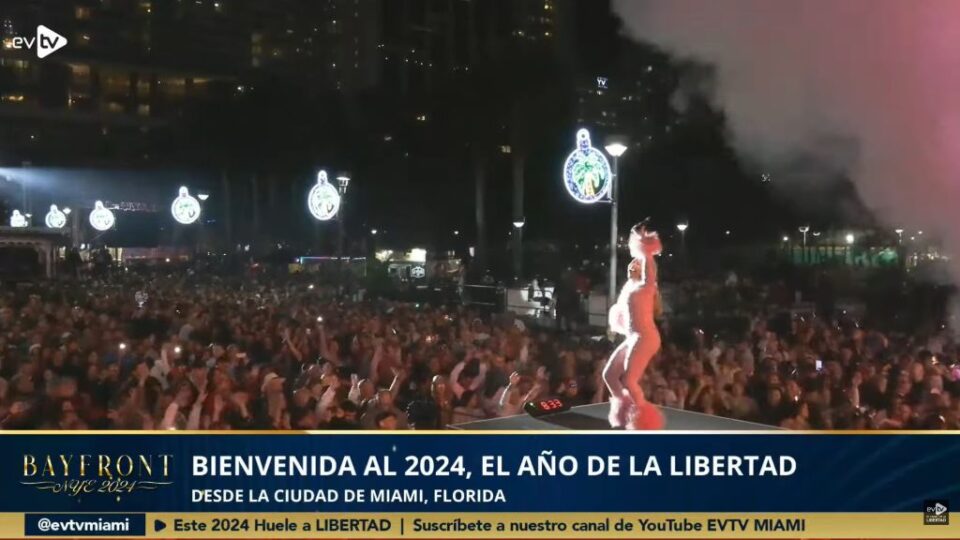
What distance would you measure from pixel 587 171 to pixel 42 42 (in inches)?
238

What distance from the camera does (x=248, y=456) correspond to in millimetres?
3357

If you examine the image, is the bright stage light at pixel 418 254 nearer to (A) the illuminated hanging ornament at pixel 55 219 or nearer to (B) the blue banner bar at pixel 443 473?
(A) the illuminated hanging ornament at pixel 55 219

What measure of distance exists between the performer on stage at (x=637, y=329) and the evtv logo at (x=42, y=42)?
414 centimetres

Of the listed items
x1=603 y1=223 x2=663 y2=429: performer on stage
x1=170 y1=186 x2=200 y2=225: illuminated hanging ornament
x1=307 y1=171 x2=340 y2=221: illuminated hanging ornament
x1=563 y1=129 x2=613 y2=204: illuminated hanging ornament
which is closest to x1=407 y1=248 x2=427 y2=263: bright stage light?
x1=170 y1=186 x2=200 y2=225: illuminated hanging ornament

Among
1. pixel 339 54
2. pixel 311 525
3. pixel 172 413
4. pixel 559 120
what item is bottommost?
pixel 311 525

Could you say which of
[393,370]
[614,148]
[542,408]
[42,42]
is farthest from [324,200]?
[542,408]

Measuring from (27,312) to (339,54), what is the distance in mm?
41246

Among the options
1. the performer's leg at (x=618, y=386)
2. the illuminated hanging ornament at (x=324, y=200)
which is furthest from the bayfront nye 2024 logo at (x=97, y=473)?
→ the illuminated hanging ornament at (x=324, y=200)

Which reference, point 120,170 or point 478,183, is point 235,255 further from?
point 478,183

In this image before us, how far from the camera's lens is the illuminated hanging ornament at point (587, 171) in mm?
9453

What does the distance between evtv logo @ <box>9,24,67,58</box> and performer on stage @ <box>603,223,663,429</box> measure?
4145 mm

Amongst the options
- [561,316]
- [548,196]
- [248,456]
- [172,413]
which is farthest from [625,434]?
[548,196]

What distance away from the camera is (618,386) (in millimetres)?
3943

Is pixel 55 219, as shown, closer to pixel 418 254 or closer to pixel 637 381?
pixel 418 254
